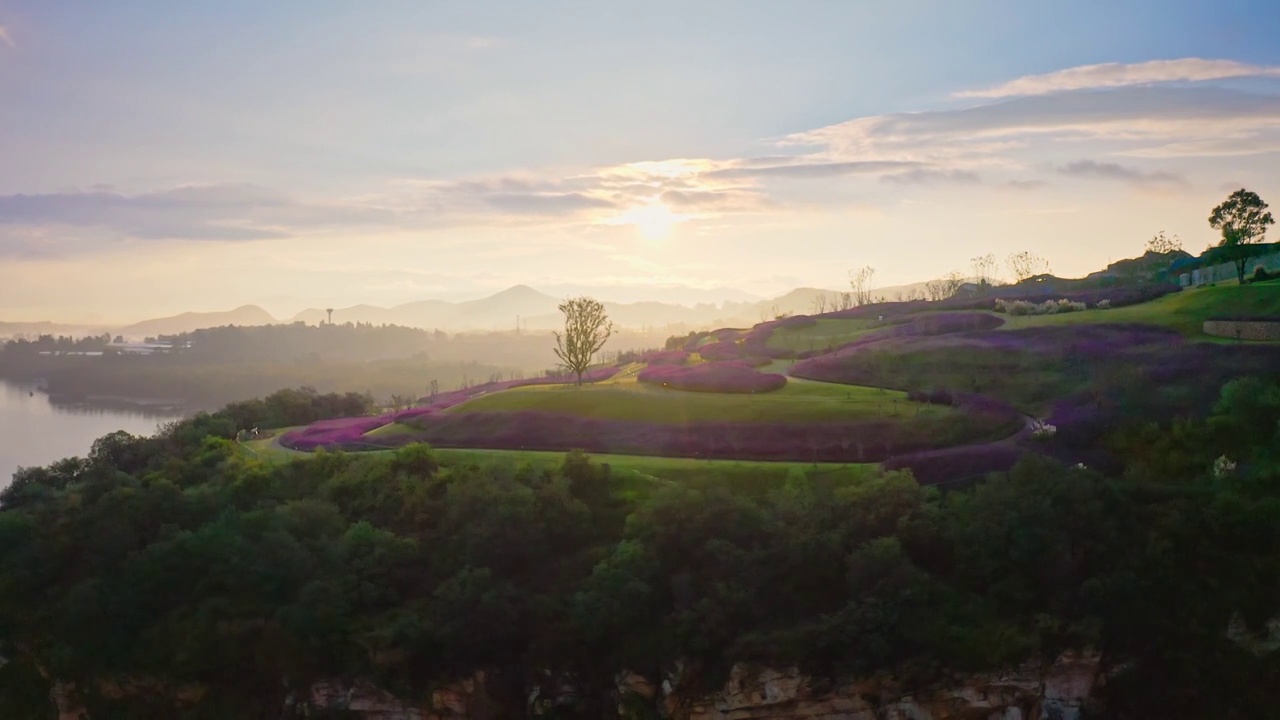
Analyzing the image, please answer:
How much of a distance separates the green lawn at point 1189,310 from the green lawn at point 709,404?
10.3m

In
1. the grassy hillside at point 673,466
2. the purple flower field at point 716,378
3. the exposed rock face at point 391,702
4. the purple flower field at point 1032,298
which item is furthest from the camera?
the purple flower field at point 1032,298

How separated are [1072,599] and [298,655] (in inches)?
679

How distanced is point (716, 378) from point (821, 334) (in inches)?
536

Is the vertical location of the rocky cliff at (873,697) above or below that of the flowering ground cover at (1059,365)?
below

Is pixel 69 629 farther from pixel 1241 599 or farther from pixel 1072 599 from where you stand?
pixel 1241 599

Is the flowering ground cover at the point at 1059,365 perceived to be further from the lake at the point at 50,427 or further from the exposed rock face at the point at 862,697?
the lake at the point at 50,427

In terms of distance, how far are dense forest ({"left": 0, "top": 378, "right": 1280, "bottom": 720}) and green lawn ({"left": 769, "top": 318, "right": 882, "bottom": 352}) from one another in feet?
61.3

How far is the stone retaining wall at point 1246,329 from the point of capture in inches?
1287

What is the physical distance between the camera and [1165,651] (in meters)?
21.3

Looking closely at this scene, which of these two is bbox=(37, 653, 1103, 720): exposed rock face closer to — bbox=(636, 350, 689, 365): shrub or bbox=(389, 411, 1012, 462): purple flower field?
bbox=(389, 411, 1012, 462): purple flower field

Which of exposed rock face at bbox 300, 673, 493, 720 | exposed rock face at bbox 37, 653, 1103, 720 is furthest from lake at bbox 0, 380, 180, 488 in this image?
exposed rock face at bbox 37, 653, 1103, 720

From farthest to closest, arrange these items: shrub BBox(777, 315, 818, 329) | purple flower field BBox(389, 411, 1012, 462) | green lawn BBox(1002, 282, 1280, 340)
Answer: shrub BBox(777, 315, 818, 329), green lawn BBox(1002, 282, 1280, 340), purple flower field BBox(389, 411, 1012, 462)

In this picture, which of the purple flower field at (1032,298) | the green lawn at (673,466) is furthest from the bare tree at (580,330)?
the purple flower field at (1032,298)

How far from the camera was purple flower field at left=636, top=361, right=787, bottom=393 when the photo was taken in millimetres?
34281
